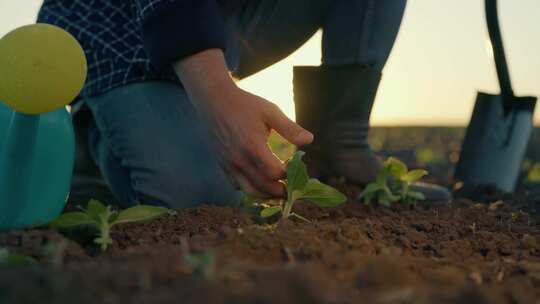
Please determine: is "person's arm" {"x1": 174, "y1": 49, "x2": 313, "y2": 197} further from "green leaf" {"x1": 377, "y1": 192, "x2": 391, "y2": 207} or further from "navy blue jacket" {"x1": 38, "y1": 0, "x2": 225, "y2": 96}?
"green leaf" {"x1": 377, "y1": 192, "x2": 391, "y2": 207}

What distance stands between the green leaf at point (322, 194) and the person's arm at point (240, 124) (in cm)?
12

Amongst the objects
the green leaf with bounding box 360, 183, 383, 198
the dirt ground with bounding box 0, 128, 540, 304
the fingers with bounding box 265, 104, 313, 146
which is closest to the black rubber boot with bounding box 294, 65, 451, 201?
the green leaf with bounding box 360, 183, 383, 198

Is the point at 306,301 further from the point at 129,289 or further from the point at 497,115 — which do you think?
the point at 497,115

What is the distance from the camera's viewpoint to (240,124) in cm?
141

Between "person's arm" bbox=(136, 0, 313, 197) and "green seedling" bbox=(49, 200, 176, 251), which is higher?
"person's arm" bbox=(136, 0, 313, 197)

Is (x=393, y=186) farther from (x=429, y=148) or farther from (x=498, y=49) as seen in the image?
(x=429, y=148)

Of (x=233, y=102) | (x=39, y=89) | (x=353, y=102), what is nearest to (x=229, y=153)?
(x=233, y=102)

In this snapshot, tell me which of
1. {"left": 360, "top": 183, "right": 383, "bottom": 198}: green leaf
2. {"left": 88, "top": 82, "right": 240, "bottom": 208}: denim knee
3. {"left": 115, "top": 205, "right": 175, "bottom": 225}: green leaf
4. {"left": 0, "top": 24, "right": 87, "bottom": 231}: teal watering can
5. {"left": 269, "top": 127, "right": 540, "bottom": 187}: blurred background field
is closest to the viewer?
{"left": 0, "top": 24, "right": 87, "bottom": 231}: teal watering can

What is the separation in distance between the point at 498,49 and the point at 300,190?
1758 mm

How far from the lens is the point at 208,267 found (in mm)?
799

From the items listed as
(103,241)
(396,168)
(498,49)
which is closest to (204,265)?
(103,241)

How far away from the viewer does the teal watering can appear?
1210mm

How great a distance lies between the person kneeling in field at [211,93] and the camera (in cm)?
147

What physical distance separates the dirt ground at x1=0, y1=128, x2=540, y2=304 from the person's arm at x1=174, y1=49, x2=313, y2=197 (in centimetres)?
13
